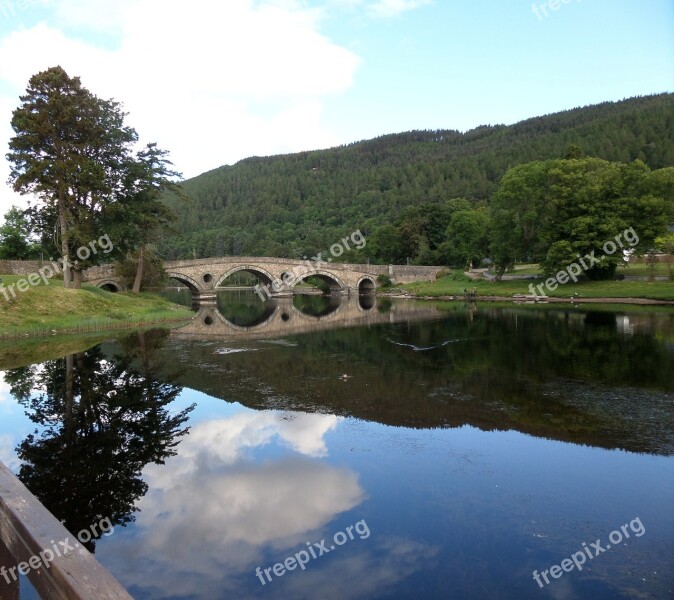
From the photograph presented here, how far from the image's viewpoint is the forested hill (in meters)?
118

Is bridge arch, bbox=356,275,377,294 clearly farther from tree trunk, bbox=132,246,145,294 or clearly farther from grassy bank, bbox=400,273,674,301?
tree trunk, bbox=132,246,145,294

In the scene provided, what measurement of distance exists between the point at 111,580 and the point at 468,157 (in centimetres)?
15852

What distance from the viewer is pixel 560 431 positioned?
10.0 meters

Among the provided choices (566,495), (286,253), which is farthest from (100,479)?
(286,253)

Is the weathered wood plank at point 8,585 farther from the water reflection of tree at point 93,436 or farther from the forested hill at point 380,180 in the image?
the forested hill at point 380,180

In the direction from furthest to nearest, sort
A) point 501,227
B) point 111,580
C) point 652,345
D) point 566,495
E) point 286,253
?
point 286,253 < point 501,227 < point 652,345 < point 566,495 < point 111,580

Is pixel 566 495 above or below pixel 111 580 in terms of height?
below

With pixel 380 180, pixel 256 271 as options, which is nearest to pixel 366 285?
pixel 256 271

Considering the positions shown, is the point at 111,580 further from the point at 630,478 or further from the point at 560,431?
the point at 560,431

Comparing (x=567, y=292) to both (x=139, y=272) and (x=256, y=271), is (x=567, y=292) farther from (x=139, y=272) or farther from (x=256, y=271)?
(x=139, y=272)
